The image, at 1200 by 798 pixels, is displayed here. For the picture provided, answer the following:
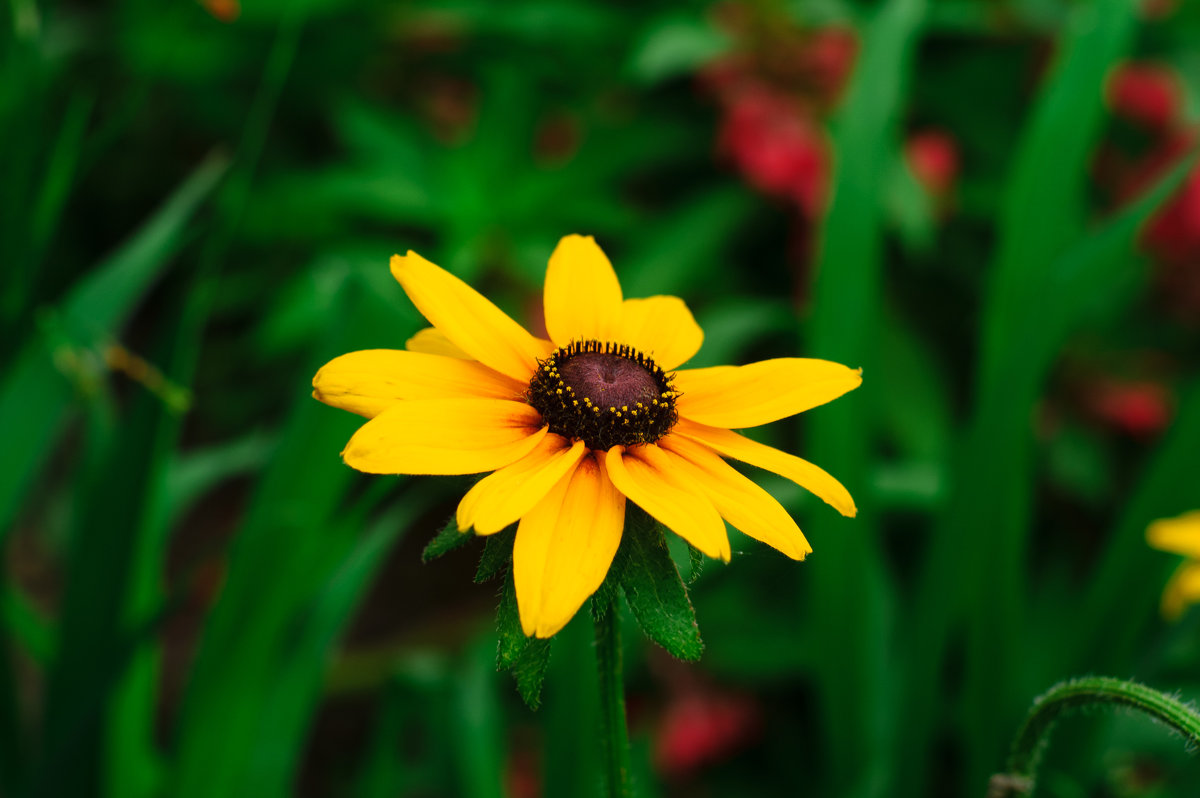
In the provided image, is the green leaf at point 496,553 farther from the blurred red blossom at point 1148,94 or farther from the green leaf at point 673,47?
the blurred red blossom at point 1148,94

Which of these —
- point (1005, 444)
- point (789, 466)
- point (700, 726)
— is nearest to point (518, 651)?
point (789, 466)

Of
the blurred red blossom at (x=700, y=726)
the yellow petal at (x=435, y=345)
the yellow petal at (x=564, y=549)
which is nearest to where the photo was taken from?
the yellow petal at (x=564, y=549)

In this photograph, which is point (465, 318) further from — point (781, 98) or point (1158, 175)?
point (1158, 175)

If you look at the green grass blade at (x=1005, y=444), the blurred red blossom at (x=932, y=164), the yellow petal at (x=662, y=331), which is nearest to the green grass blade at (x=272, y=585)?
the yellow petal at (x=662, y=331)

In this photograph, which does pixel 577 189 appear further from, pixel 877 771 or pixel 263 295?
pixel 877 771

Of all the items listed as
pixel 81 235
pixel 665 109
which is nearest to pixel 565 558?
pixel 665 109

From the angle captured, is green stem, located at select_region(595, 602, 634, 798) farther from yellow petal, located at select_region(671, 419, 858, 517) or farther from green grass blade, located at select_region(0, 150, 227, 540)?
green grass blade, located at select_region(0, 150, 227, 540)

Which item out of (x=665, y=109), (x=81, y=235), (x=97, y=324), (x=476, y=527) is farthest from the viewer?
(x=81, y=235)
